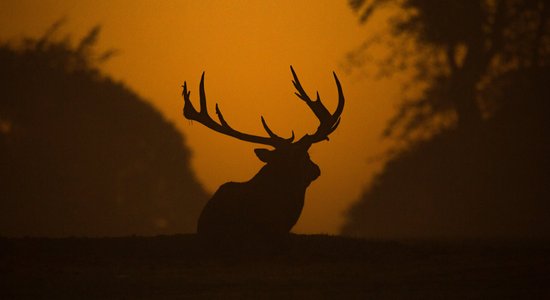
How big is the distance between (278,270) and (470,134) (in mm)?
6898

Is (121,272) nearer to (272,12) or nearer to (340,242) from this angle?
(340,242)

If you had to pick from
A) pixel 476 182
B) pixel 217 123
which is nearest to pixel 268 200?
pixel 217 123

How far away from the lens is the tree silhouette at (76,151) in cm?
1273

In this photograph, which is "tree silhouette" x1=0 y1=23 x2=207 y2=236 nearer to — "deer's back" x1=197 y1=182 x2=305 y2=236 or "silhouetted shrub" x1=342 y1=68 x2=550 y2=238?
"silhouetted shrub" x1=342 y1=68 x2=550 y2=238

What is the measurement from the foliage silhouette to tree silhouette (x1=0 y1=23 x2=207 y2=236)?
252 cm

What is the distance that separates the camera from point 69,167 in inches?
508

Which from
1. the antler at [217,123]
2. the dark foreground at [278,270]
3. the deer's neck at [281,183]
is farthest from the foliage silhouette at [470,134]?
the deer's neck at [281,183]

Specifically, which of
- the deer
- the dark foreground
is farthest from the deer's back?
the dark foreground

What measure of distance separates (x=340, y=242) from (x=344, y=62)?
3.69 m

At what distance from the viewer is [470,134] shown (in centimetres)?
1388

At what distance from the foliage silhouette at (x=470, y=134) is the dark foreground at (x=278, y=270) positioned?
324 cm

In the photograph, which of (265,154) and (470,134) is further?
(470,134)

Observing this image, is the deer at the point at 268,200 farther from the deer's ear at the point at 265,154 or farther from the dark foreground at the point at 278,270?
the dark foreground at the point at 278,270

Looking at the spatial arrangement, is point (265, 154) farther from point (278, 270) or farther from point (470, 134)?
point (470, 134)
